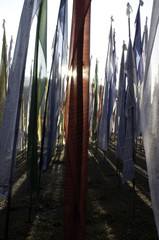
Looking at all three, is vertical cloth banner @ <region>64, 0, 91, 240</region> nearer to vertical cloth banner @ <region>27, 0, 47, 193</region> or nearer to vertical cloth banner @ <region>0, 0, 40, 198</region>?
vertical cloth banner @ <region>0, 0, 40, 198</region>

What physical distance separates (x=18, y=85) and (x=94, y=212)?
3308 millimetres

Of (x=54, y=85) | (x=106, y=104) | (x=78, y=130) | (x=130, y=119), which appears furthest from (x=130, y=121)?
(x=106, y=104)

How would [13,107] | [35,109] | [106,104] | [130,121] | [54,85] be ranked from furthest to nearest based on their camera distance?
[106,104]
[54,85]
[130,121]
[35,109]
[13,107]

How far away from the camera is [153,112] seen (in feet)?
5.24

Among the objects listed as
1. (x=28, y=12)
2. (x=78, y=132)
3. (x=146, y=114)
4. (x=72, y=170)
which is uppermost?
(x=28, y=12)

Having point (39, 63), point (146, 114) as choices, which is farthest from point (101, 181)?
point (146, 114)

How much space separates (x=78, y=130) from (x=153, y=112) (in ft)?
2.86

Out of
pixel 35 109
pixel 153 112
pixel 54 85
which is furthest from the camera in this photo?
pixel 54 85

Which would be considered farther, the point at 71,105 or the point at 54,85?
the point at 54,85

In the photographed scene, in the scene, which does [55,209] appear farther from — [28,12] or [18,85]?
[28,12]

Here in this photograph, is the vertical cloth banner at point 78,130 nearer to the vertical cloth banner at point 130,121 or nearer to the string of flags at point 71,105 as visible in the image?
the string of flags at point 71,105

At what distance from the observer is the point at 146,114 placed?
5.51ft

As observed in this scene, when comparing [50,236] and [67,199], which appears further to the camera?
[50,236]

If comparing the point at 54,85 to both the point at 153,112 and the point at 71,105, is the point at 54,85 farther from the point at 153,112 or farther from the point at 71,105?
the point at 153,112
